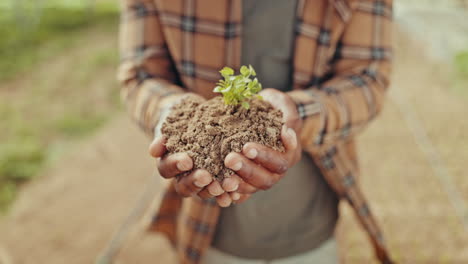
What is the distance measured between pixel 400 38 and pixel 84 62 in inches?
146

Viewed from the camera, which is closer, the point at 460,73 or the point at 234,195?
the point at 234,195

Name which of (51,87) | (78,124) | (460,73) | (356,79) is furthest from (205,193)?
(51,87)

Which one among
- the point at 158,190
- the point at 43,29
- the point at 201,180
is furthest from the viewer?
the point at 43,29

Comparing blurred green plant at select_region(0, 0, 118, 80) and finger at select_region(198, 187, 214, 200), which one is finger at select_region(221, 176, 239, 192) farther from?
blurred green plant at select_region(0, 0, 118, 80)

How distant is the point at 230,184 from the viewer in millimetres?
875

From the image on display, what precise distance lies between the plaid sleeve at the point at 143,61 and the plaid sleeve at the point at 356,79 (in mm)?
423

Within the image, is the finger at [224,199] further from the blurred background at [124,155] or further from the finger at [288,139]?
the blurred background at [124,155]

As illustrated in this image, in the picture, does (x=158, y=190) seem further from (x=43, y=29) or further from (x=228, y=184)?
(x=43, y=29)

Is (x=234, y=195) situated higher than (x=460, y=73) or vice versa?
(x=234, y=195)

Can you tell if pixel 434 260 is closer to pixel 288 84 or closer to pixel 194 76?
pixel 288 84

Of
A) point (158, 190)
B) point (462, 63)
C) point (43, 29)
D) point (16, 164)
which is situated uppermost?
point (462, 63)

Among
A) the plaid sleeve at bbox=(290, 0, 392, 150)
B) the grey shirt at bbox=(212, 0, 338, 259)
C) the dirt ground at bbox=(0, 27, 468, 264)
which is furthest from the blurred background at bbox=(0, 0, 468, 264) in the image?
the plaid sleeve at bbox=(290, 0, 392, 150)

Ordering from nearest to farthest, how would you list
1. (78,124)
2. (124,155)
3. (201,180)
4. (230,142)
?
(201,180) → (230,142) → (124,155) → (78,124)

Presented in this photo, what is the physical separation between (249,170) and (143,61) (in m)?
0.64
